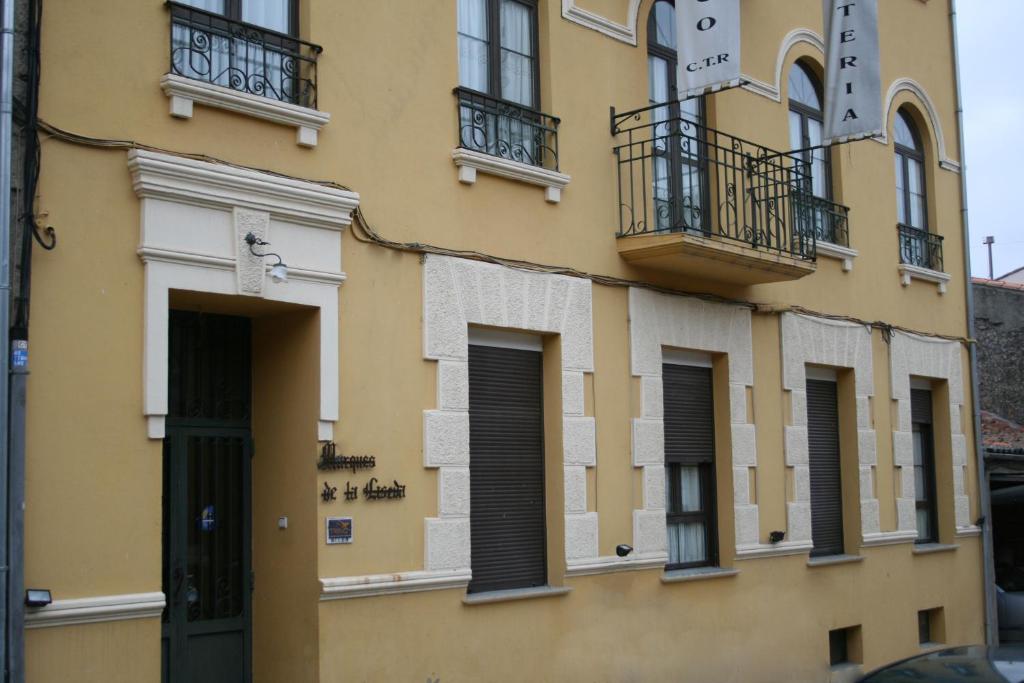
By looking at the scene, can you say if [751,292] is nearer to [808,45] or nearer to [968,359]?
[808,45]

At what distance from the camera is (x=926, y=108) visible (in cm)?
1728

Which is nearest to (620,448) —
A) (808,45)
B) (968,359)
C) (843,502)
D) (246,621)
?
(246,621)

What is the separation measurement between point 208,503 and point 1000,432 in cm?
1534

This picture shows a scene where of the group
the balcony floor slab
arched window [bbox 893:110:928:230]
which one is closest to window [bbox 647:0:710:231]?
the balcony floor slab

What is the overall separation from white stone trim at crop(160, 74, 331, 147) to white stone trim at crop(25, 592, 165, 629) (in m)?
3.15

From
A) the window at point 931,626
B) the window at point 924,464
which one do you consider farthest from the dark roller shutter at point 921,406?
the window at point 931,626

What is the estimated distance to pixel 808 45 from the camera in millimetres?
15094

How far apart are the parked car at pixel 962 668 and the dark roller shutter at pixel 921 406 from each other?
10324 mm

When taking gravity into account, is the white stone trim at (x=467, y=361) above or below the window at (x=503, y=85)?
below

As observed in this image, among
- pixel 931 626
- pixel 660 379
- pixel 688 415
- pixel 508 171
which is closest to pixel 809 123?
pixel 688 415

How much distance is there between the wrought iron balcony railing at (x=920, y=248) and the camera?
16344 millimetres

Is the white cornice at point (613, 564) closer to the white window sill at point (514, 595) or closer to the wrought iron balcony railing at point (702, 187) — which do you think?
the white window sill at point (514, 595)

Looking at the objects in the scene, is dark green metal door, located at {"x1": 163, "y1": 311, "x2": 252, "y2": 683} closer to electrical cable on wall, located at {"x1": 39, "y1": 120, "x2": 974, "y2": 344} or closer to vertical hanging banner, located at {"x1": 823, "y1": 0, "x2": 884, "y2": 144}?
electrical cable on wall, located at {"x1": 39, "y1": 120, "x2": 974, "y2": 344}

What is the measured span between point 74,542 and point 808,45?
10.9 meters
